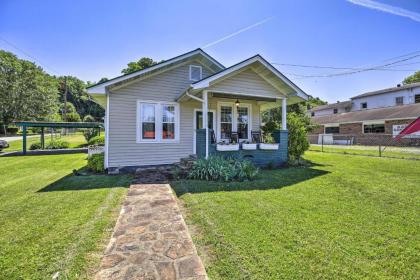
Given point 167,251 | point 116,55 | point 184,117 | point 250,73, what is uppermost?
point 116,55

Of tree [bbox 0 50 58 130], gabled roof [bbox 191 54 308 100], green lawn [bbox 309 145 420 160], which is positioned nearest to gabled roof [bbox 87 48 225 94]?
gabled roof [bbox 191 54 308 100]

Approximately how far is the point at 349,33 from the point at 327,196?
1232 cm

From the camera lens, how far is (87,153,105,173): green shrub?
313 inches

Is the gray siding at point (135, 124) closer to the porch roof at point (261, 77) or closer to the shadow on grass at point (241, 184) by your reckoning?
the porch roof at point (261, 77)

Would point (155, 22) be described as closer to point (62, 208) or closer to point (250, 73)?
point (250, 73)

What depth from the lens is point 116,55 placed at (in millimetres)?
13961

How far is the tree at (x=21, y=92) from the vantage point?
105ft

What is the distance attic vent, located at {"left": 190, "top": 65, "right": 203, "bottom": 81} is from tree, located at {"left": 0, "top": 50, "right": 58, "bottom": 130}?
125 ft

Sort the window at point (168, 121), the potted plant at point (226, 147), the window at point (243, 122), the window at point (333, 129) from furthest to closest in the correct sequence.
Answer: the window at point (333, 129), the window at point (243, 122), the window at point (168, 121), the potted plant at point (226, 147)

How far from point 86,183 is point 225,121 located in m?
6.37

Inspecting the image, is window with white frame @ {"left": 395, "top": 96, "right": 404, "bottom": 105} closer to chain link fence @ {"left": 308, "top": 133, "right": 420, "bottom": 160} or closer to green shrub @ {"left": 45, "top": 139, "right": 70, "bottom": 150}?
chain link fence @ {"left": 308, "top": 133, "right": 420, "bottom": 160}

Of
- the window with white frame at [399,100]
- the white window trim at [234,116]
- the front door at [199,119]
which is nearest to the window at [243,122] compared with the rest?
the white window trim at [234,116]

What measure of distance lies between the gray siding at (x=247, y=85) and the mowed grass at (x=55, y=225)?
192 inches

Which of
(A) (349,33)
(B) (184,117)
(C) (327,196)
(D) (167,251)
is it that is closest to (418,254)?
(C) (327,196)
